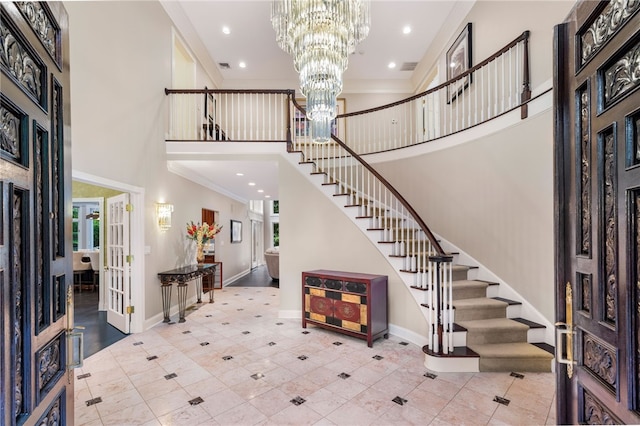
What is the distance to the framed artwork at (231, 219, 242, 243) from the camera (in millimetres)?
9352

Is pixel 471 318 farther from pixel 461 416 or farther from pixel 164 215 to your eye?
pixel 164 215

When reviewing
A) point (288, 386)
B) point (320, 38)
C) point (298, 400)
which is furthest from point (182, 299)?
point (320, 38)

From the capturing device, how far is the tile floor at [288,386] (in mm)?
2549

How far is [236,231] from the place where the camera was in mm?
9672

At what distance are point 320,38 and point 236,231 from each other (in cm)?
742

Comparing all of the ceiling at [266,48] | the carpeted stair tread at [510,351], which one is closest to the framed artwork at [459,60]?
the ceiling at [266,48]

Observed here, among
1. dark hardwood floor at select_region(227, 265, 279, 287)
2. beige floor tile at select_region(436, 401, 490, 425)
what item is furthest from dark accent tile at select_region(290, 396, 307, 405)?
dark hardwood floor at select_region(227, 265, 279, 287)

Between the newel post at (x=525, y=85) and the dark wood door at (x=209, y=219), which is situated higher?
the newel post at (x=525, y=85)

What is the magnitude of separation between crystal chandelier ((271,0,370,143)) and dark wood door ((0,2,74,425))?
7.10ft

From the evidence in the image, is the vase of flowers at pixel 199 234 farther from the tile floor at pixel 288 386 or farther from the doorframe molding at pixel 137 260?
the tile floor at pixel 288 386

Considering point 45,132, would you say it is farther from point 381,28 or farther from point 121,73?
point 381,28

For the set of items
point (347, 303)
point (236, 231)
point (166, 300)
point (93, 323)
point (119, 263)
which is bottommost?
point (93, 323)

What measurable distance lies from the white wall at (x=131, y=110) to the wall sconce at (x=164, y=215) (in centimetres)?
11

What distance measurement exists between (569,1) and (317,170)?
371cm
